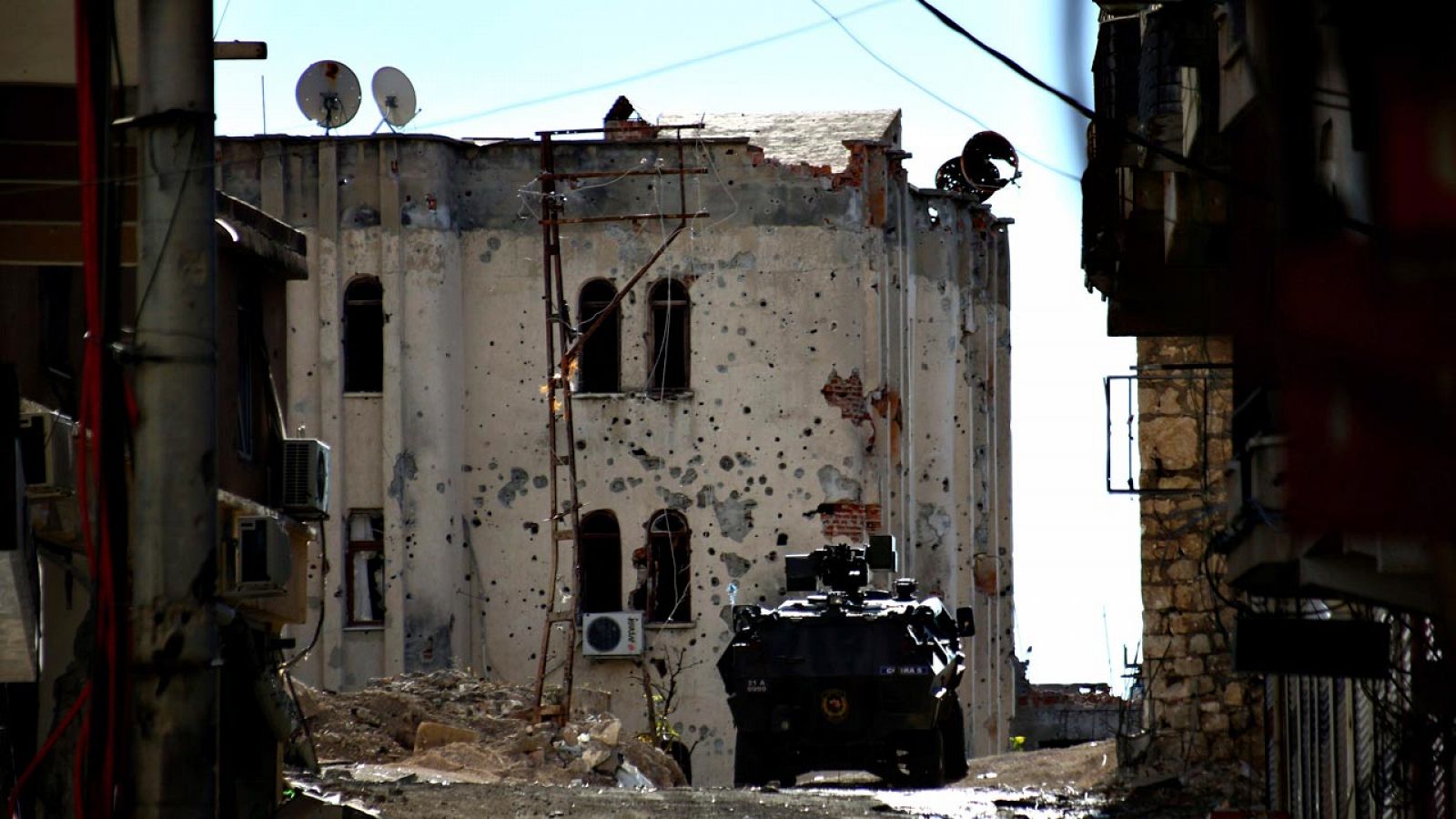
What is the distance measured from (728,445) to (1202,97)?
23.1 metres

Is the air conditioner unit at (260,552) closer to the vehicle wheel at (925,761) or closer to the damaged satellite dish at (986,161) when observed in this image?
the vehicle wheel at (925,761)

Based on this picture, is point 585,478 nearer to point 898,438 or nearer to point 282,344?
point 898,438

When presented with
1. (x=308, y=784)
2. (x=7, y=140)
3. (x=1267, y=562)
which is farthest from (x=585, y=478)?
(x=1267, y=562)

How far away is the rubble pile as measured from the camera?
24672 mm

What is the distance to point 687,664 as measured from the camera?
1420 inches

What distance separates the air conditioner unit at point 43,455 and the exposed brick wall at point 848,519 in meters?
23.4

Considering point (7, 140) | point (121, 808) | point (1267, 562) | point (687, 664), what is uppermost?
point (7, 140)

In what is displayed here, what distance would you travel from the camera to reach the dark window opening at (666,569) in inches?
1438

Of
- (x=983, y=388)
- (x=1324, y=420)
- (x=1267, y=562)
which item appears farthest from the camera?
(x=983, y=388)

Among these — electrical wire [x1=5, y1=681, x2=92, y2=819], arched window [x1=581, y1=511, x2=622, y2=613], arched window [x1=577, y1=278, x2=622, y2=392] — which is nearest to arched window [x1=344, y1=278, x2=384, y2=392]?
arched window [x1=577, y1=278, x2=622, y2=392]

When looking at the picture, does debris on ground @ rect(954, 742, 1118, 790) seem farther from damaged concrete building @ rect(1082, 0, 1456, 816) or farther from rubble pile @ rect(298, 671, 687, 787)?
rubble pile @ rect(298, 671, 687, 787)

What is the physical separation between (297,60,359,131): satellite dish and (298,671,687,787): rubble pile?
10463 mm

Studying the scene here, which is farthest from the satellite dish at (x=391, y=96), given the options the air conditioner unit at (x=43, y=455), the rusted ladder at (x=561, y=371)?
the air conditioner unit at (x=43, y=455)

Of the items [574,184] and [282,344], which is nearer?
[282,344]
